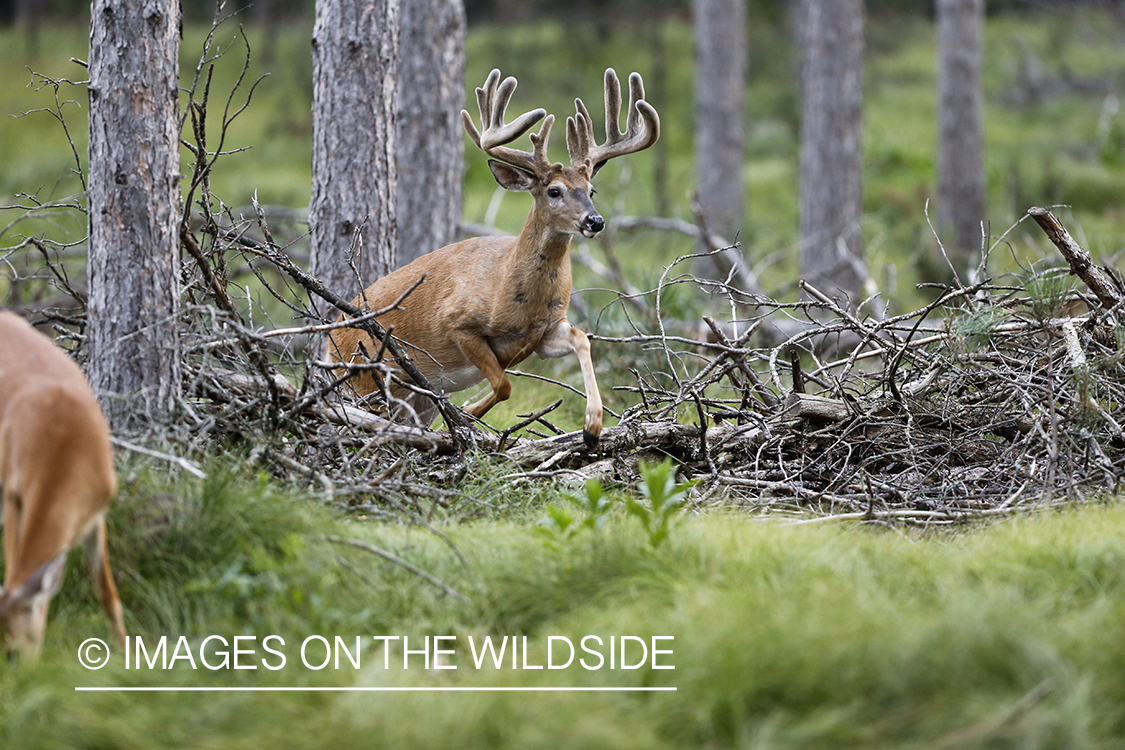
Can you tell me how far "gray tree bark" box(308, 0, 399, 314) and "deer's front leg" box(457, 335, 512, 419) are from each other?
0.81 m

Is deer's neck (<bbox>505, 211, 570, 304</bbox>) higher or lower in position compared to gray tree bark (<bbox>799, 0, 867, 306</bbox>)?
lower

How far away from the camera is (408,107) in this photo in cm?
759

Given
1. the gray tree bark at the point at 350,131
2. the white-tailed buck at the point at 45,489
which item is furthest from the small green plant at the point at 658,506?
the gray tree bark at the point at 350,131

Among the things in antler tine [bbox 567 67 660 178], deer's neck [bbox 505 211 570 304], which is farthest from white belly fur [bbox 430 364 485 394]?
antler tine [bbox 567 67 660 178]

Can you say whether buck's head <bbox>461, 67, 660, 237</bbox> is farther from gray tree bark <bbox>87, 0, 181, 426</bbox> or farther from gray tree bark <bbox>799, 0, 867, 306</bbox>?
gray tree bark <bbox>799, 0, 867, 306</bbox>

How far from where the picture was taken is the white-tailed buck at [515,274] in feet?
17.8

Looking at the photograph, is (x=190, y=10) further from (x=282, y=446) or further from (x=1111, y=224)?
(x=282, y=446)

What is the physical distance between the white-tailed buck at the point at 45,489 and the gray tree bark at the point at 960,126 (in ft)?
38.9

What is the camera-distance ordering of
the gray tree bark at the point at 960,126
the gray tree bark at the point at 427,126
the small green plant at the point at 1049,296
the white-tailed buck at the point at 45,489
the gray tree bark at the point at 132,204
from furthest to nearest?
the gray tree bark at the point at 960,126 → the gray tree bark at the point at 427,126 → the small green plant at the point at 1049,296 → the gray tree bark at the point at 132,204 → the white-tailed buck at the point at 45,489

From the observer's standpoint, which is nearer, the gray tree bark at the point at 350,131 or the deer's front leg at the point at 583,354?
the deer's front leg at the point at 583,354

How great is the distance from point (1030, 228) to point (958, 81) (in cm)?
245

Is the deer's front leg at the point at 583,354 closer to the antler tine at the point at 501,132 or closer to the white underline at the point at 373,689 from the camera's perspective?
the antler tine at the point at 501,132

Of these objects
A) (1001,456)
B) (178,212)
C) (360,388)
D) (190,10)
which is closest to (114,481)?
(178,212)

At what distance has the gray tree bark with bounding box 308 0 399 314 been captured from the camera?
237 inches
